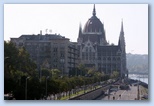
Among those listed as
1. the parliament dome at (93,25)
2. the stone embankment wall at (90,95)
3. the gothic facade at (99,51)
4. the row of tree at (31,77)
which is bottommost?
the stone embankment wall at (90,95)

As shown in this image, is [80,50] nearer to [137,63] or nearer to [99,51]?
[99,51]

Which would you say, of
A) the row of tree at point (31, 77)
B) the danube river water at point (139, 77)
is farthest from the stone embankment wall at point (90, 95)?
the danube river water at point (139, 77)

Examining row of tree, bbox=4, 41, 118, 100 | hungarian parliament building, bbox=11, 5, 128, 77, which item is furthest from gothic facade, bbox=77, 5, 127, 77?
row of tree, bbox=4, 41, 118, 100

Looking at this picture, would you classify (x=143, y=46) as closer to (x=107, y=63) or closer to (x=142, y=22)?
(x=142, y=22)

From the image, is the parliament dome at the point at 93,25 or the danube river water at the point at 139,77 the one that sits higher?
the parliament dome at the point at 93,25

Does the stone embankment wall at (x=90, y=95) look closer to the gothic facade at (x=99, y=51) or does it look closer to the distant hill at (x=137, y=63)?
the gothic facade at (x=99, y=51)

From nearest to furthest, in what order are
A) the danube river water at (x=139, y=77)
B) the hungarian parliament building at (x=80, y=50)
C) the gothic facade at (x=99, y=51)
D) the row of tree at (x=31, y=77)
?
the danube river water at (x=139, y=77) → the row of tree at (x=31, y=77) → the hungarian parliament building at (x=80, y=50) → the gothic facade at (x=99, y=51)

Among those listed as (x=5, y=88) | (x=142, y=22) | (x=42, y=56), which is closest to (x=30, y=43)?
(x=42, y=56)
